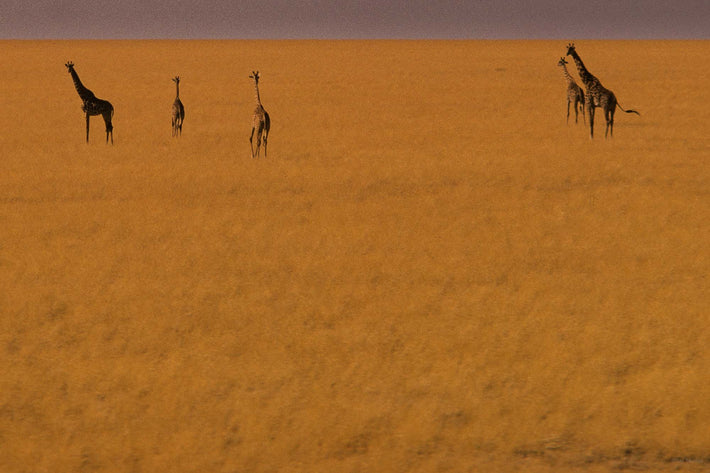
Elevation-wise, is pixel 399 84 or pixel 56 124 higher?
pixel 399 84

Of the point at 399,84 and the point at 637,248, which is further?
the point at 399,84

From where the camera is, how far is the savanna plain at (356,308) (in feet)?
15.6

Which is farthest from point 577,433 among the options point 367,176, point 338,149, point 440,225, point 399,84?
point 399,84

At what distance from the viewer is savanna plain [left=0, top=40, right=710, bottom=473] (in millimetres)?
4762

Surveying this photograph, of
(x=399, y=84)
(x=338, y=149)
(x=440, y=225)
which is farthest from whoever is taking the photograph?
(x=399, y=84)

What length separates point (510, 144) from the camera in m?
16.0

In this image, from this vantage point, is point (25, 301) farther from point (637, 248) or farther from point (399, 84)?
point (399, 84)

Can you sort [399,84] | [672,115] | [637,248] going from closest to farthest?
[637,248] → [672,115] → [399,84]

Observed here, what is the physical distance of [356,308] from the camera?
6.91 metres

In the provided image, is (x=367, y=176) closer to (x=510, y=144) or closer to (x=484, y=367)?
(x=510, y=144)

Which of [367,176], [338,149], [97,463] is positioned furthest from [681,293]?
[338,149]

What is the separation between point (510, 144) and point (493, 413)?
1139cm

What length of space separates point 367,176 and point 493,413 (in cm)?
775

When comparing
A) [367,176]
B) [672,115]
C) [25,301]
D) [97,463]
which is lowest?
[97,463]
